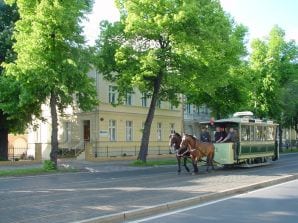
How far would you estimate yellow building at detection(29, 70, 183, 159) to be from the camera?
4550 cm

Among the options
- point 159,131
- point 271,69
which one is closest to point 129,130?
point 159,131

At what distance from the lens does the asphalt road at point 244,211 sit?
10.4m

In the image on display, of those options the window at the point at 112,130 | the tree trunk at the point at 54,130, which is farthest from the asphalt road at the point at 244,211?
Answer: the window at the point at 112,130

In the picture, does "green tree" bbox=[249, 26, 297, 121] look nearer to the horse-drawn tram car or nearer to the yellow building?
the yellow building

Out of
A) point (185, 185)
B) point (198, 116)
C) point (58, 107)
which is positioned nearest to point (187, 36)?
point (58, 107)

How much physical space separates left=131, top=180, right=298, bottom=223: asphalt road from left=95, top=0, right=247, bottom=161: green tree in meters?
18.2

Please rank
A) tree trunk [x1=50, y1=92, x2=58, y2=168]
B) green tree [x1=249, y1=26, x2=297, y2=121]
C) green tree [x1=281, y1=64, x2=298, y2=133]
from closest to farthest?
tree trunk [x1=50, y1=92, x2=58, y2=168] < green tree [x1=249, y1=26, x2=297, y2=121] < green tree [x1=281, y1=64, x2=298, y2=133]

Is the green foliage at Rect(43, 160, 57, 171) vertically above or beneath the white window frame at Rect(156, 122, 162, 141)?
beneath

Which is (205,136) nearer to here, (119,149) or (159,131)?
(119,149)

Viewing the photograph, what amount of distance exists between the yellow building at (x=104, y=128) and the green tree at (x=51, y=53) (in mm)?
13692

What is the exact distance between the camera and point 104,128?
46219 mm

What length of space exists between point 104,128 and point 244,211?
3527cm

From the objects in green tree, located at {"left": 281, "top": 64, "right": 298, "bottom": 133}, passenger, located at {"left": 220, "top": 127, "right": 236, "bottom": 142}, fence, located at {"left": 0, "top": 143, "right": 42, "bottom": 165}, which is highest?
green tree, located at {"left": 281, "top": 64, "right": 298, "bottom": 133}

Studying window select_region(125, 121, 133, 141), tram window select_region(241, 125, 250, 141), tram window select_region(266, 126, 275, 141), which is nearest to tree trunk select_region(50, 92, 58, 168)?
tram window select_region(241, 125, 250, 141)
